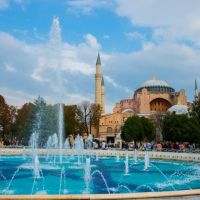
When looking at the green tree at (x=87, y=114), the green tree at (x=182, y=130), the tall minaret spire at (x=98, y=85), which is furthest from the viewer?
the tall minaret spire at (x=98, y=85)

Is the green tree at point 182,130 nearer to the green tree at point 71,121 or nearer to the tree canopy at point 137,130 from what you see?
the tree canopy at point 137,130

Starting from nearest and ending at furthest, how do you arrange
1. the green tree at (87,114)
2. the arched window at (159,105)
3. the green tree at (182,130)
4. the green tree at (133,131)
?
the green tree at (182,130)
the green tree at (133,131)
the green tree at (87,114)
the arched window at (159,105)

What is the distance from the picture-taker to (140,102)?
78.2 metres

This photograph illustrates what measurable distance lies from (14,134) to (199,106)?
24.8 metres

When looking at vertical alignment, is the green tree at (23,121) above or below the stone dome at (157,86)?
below

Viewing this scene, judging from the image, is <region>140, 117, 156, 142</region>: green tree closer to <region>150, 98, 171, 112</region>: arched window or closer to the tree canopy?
the tree canopy

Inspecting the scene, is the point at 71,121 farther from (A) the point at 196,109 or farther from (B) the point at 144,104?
(B) the point at 144,104

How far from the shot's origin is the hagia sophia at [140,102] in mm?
73812

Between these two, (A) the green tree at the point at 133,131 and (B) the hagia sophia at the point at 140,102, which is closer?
(A) the green tree at the point at 133,131

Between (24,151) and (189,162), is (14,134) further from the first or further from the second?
(189,162)

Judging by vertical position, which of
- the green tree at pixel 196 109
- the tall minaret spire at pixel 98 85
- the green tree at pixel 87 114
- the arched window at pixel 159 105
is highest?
the tall minaret spire at pixel 98 85

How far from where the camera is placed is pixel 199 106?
108ft

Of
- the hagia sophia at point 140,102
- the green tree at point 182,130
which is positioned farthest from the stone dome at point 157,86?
the green tree at point 182,130

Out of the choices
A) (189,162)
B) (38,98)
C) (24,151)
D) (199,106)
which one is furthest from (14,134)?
(189,162)
